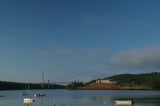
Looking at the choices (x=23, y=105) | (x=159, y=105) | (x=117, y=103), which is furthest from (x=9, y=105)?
(x=159, y=105)

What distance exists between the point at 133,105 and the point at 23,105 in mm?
28109

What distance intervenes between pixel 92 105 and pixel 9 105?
20.2 metres

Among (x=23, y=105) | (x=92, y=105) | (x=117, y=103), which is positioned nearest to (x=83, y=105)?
(x=92, y=105)

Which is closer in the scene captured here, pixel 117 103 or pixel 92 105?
pixel 92 105

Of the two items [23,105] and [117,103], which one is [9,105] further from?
[117,103]

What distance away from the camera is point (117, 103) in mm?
97000

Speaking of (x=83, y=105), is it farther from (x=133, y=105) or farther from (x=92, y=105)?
(x=133, y=105)

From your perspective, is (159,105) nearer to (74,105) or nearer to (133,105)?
(133,105)

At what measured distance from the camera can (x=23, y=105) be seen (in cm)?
9769

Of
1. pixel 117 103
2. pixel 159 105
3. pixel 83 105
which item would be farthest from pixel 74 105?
pixel 159 105

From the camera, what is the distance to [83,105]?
90312mm

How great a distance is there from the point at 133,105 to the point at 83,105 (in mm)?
12219

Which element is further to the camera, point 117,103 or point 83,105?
point 117,103

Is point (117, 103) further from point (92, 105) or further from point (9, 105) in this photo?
point (9, 105)
